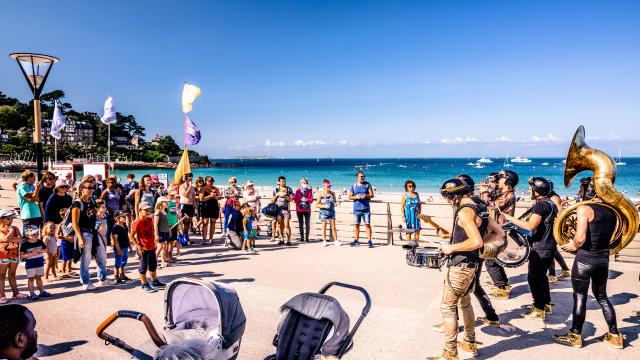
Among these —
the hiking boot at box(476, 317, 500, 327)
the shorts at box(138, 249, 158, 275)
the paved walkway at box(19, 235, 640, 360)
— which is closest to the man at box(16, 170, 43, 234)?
the paved walkway at box(19, 235, 640, 360)

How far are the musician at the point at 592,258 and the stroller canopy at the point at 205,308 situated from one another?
3.95 metres

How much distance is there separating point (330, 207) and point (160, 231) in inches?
178

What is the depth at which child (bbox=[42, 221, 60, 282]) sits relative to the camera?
6832 mm

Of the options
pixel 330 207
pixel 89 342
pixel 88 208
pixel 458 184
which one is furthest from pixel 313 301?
pixel 330 207

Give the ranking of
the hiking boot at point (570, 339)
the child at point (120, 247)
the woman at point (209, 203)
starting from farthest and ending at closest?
the woman at point (209, 203) → the child at point (120, 247) → the hiking boot at point (570, 339)

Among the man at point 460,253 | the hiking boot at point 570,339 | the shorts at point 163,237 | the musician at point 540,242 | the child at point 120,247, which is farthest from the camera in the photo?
the shorts at point 163,237

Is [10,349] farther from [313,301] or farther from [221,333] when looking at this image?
[313,301]

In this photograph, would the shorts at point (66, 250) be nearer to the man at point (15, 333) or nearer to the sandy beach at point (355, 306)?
the sandy beach at point (355, 306)

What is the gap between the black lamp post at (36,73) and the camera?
8.05 metres

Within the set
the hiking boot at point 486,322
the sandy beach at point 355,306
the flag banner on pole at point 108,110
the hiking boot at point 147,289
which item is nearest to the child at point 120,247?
the sandy beach at point 355,306

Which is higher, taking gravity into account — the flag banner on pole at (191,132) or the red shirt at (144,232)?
the flag banner on pole at (191,132)

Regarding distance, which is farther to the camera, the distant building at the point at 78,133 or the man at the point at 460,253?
the distant building at the point at 78,133

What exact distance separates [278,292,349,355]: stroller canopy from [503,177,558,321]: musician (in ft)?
10.2

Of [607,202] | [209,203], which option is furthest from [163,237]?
[607,202]
